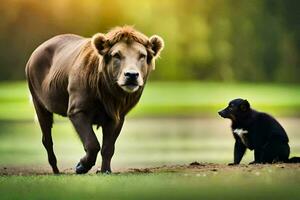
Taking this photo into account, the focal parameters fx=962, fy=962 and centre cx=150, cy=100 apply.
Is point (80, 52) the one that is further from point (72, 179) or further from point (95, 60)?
point (72, 179)

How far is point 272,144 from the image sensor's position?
9.31m

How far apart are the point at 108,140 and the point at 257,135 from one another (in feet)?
5.24

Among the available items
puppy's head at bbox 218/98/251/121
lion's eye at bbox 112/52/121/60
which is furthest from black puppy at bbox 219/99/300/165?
lion's eye at bbox 112/52/121/60

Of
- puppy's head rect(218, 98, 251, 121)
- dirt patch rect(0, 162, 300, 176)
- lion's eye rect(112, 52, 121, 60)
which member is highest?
lion's eye rect(112, 52, 121, 60)

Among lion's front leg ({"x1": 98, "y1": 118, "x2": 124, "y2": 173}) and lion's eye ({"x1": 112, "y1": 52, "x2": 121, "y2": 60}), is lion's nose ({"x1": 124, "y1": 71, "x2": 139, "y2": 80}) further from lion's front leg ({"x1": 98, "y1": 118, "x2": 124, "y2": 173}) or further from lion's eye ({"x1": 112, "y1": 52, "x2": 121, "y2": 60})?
lion's front leg ({"x1": 98, "y1": 118, "x2": 124, "y2": 173})

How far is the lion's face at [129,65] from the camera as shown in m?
8.09

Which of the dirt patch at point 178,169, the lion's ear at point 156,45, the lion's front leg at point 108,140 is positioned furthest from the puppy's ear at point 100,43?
the dirt patch at point 178,169

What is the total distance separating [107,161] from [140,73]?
1066 millimetres

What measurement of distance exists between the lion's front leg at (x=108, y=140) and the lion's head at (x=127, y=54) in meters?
0.55

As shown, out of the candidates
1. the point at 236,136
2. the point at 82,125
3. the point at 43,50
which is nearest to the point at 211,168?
the point at 236,136

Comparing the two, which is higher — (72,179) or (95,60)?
(95,60)

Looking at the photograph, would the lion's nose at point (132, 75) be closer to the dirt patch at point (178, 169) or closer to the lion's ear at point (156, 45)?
the lion's ear at point (156, 45)

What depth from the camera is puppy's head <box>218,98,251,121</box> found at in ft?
32.0

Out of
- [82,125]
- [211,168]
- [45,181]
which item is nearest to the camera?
[45,181]
